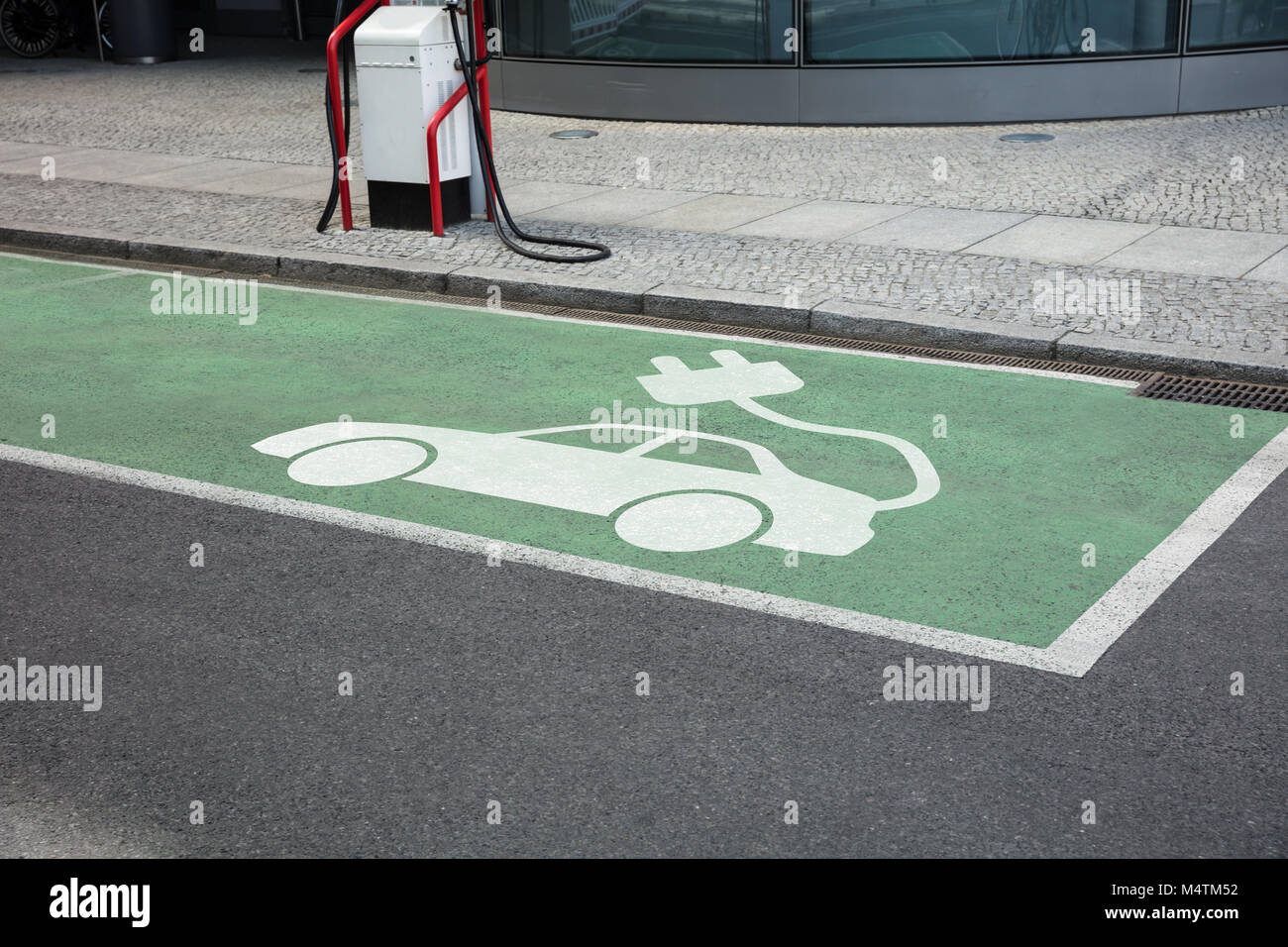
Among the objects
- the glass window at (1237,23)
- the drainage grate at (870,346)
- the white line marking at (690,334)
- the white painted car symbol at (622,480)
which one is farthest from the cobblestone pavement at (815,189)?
the white painted car symbol at (622,480)

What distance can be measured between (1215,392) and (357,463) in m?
4.10

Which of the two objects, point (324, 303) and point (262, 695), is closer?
point (262, 695)

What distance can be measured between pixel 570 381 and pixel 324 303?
254 cm

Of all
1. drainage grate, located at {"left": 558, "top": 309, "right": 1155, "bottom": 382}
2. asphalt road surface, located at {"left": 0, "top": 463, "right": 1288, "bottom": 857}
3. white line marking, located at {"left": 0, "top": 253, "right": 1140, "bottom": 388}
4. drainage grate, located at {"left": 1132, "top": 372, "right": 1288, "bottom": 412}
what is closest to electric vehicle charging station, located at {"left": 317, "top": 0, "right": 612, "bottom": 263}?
white line marking, located at {"left": 0, "top": 253, "right": 1140, "bottom": 388}

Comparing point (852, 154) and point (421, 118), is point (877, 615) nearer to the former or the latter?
point (421, 118)

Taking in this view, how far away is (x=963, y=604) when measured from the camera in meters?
4.86

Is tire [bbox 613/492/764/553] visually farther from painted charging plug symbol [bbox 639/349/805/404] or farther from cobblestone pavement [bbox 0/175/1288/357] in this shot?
cobblestone pavement [bbox 0/175/1288/357]

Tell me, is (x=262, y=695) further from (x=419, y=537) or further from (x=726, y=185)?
(x=726, y=185)

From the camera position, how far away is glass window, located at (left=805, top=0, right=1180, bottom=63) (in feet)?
47.1

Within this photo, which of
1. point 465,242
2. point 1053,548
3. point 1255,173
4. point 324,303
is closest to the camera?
point 1053,548

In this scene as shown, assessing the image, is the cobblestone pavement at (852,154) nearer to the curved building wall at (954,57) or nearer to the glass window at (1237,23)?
the curved building wall at (954,57)

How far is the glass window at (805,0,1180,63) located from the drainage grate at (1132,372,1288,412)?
318 inches

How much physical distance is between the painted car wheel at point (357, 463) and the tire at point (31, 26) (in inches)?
824
